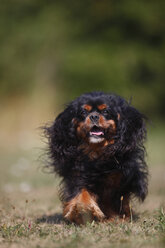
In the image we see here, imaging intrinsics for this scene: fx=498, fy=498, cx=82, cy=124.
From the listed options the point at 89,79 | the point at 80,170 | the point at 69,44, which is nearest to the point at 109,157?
the point at 80,170

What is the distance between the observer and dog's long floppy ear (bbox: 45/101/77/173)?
466cm

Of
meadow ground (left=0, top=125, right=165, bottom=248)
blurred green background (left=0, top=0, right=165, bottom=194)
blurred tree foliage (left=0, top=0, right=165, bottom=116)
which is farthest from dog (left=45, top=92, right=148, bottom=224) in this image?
blurred tree foliage (left=0, top=0, right=165, bottom=116)

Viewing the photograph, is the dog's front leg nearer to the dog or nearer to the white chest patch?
the dog

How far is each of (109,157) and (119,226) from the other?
884mm

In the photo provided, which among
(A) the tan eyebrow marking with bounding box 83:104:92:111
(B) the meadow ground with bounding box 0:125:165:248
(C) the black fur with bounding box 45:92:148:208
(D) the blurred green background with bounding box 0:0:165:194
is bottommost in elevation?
(B) the meadow ground with bounding box 0:125:165:248

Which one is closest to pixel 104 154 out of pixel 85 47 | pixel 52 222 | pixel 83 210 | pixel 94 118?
pixel 94 118

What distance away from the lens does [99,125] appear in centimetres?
451

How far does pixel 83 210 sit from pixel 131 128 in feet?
3.14

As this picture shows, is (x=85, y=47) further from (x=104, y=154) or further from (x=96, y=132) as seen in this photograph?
(x=104, y=154)

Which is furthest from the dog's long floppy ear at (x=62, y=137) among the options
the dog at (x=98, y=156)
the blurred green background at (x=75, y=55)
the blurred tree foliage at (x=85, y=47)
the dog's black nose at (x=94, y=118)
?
the blurred tree foliage at (x=85, y=47)

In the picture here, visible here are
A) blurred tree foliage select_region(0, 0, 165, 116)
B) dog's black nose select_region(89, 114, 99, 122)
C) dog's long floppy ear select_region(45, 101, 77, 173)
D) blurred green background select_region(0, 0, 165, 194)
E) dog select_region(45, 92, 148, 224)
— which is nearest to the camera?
dog select_region(45, 92, 148, 224)

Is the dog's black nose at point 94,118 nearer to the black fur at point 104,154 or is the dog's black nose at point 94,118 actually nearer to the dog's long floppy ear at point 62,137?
the black fur at point 104,154

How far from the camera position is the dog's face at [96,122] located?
453cm

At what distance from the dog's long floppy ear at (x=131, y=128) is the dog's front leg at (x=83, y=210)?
64 cm
